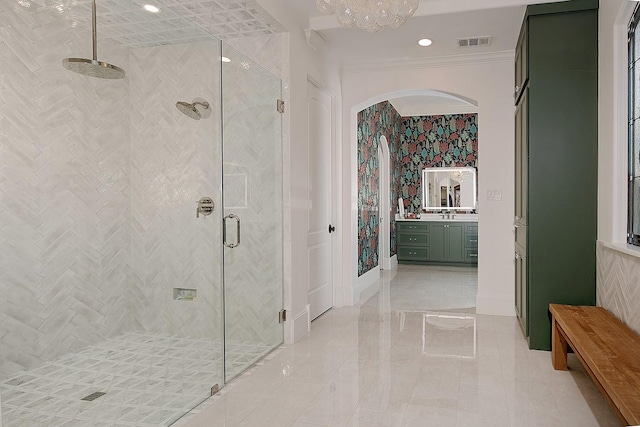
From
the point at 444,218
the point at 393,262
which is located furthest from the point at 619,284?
the point at 444,218

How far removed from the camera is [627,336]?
8.09 ft

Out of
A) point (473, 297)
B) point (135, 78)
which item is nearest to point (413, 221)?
point (473, 297)

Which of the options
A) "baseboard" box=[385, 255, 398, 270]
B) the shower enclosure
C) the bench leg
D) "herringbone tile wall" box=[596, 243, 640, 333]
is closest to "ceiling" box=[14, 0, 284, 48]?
the shower enclosure

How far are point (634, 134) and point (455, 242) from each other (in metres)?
5.38

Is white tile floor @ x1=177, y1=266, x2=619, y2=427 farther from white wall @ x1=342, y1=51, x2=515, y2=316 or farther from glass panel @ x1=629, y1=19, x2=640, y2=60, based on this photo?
glass panel @ x1=629, y1=19, x2=640, y2=60

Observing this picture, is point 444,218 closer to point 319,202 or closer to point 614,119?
point 319,202

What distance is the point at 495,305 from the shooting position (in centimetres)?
475

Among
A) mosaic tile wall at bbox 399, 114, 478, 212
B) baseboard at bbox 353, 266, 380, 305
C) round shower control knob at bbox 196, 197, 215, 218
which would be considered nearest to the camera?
round shower control knob at bbox 196, 197, 215, 218

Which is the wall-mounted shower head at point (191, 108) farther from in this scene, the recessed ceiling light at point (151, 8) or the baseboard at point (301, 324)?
the baseboard at point (301, 324)

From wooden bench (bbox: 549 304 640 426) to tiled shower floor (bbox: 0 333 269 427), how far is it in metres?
1.94

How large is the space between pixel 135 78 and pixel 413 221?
6.67m

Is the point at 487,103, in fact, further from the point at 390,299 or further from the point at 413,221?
the point at 413,221

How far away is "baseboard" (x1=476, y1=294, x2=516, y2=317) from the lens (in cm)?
470

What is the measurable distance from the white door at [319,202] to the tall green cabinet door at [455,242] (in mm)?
3747
